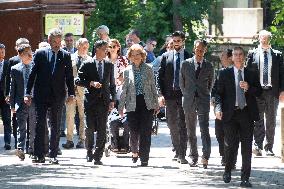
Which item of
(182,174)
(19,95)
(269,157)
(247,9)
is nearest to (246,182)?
(182,174)

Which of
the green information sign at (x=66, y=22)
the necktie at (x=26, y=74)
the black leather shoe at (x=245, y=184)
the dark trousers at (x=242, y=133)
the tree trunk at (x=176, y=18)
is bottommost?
the black leather shoe at (x=245, y=184)

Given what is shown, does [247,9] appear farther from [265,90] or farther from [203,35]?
[265,90]

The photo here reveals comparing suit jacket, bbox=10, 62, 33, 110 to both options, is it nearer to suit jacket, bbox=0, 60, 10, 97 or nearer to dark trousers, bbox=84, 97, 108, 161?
suit jacket, bbox=0, 60, 10, 97

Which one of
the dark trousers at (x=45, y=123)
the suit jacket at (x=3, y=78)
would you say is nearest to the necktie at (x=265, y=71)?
the dark trousers at (x=45, y=123)

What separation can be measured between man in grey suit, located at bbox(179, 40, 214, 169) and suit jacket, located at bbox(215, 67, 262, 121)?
7.32ft

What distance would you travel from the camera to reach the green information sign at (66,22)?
110 ft

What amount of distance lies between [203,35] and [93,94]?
26783 mm

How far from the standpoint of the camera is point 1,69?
25297 mm

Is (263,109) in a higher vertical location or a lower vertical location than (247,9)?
lower

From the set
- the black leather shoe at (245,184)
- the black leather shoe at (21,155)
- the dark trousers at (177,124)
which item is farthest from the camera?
the black leather shoe at (21,155)

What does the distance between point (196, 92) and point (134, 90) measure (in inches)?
42.3

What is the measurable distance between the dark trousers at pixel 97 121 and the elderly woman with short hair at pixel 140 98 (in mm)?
329

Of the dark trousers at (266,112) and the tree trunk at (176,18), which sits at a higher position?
the tree trunk at (176,18)

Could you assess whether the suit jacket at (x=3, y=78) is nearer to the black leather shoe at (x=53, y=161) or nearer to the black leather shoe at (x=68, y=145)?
the black leather shoe at (x=68, y=145)
